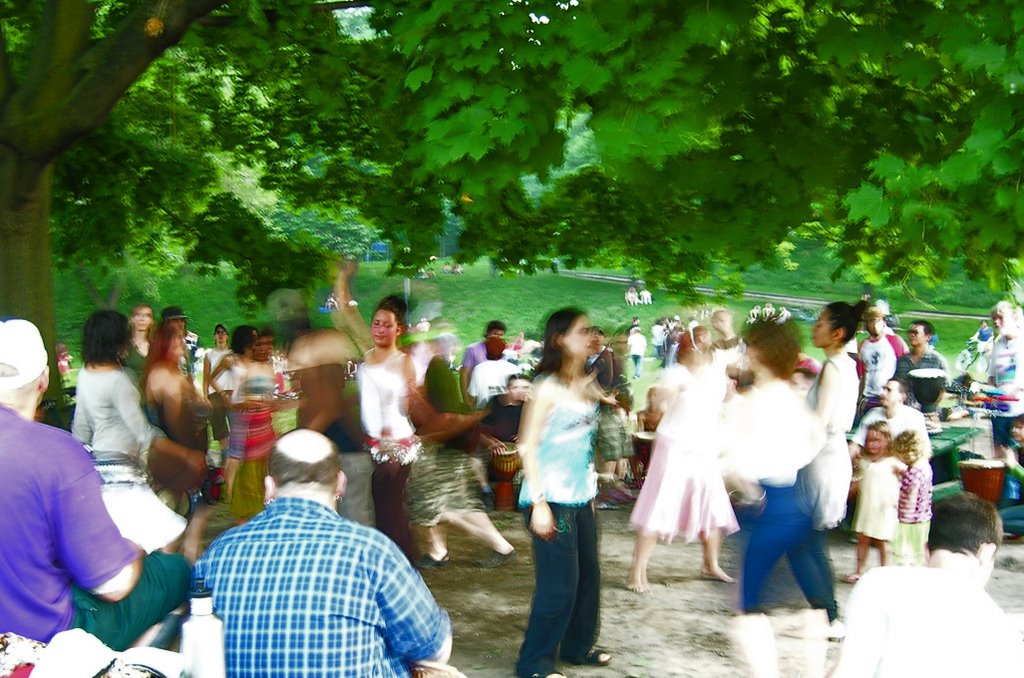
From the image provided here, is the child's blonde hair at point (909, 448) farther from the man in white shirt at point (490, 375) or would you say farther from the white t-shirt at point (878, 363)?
the white t-shirt at point (878, 363)

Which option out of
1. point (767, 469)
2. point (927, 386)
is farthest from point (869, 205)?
point (927, 386)

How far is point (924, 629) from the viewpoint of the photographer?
2.83m

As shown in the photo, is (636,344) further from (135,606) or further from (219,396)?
(135,606)

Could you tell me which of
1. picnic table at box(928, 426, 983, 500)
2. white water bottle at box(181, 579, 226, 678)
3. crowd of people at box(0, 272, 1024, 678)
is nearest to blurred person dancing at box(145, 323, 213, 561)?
crowd of people at box(0, 272, 1024, 678)

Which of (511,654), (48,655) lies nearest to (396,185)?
(511,654)

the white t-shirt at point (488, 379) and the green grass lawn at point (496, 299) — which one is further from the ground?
the green grass lawn at point (496, 299)

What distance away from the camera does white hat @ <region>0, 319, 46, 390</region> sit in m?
3.13

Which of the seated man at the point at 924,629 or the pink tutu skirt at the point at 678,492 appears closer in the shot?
the seated man at the point at 924,629

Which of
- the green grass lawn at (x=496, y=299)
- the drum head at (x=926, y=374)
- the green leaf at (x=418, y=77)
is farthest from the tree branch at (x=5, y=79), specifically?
the green grass lawn at (x=496, y=299)

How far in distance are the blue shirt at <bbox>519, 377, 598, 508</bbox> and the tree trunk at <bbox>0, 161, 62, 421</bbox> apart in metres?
4.46

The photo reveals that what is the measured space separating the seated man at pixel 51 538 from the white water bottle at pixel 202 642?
34 cm

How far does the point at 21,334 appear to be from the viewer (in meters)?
3.16

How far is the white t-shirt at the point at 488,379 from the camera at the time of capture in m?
10.7

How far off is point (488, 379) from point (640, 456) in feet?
6.46
